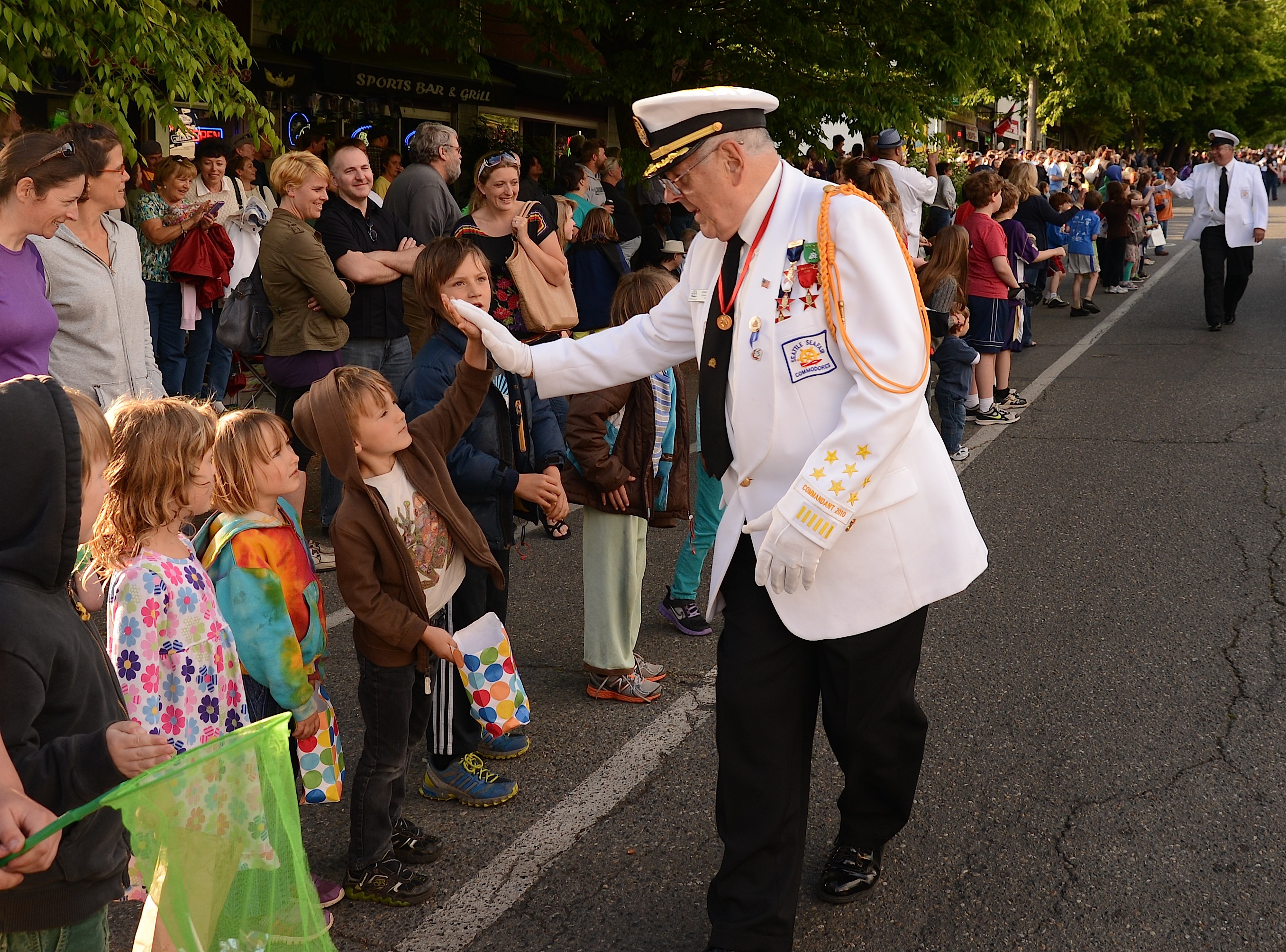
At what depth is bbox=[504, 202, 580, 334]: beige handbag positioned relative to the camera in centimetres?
570

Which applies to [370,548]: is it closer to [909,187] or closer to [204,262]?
[204,262]

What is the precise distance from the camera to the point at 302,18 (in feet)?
41.7

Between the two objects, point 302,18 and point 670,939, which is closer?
point 670,939

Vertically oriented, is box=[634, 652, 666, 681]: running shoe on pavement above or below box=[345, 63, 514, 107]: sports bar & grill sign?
below

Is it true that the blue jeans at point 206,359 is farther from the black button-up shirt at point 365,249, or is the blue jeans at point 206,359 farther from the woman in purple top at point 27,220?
the woman in purple top at point 27,220

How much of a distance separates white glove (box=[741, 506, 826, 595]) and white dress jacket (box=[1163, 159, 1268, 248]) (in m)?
11.7

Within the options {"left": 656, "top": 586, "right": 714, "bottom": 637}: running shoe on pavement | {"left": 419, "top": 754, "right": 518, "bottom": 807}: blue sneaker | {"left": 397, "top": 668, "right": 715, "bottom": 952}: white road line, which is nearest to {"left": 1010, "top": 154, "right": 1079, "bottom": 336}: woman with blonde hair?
{"left": 656, "top": 586, "right": 714, "bottom": 637}: running shoe on pavement

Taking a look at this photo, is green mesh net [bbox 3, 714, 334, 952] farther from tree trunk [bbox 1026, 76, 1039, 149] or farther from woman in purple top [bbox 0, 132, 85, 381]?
tree trunk [bbox 1026, 76, 1039, 149]

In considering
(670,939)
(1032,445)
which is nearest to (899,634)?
(670,939)

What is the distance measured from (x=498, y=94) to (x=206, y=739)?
17602 mm

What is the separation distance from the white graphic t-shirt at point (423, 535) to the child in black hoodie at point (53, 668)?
1275mm

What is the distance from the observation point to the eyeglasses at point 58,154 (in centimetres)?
448

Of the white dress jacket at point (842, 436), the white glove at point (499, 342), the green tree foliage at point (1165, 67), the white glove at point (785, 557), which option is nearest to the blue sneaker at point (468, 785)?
the white dress jacket at point (842, 436)

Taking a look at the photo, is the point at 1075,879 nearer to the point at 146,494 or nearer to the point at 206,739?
the point at 206,739
